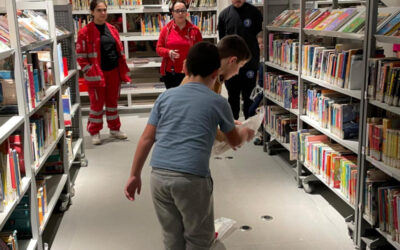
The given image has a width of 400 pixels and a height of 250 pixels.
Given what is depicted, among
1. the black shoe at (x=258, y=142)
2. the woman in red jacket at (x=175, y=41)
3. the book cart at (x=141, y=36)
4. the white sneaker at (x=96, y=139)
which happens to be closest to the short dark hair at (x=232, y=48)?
the woman in red jacket at (x=175, y=41)

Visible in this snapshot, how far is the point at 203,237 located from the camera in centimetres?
203

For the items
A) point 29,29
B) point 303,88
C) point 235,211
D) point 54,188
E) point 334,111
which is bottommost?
point 235,211

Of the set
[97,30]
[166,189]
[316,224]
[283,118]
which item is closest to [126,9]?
[97,30]

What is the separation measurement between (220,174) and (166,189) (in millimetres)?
2540

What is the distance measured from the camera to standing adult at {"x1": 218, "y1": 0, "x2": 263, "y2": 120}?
5.30 m

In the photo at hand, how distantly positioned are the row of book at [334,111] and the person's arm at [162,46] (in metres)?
2.02

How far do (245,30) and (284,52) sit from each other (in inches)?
37.6

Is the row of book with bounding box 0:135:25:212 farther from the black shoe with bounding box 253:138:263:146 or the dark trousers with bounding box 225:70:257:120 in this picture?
the black shoe with bounding box 253:138:263:146

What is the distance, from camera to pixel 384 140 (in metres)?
2.64

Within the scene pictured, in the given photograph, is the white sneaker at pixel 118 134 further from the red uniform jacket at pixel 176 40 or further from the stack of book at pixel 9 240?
the stack of book at pixel 9 240

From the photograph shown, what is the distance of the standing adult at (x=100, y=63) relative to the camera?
5.20 meters

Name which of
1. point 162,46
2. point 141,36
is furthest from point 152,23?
point 162,46

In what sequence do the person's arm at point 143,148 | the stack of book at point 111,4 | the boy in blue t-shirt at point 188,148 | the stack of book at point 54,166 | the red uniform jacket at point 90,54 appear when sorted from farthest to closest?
the stack of book at point 111,4 → the red uniform jacket at point 90,54 → the stack of book at point 54,166 → the person's arm at point 143,148 → the boy in blue t-shirt at point 188,148

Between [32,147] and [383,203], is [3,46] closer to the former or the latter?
[32,147]
